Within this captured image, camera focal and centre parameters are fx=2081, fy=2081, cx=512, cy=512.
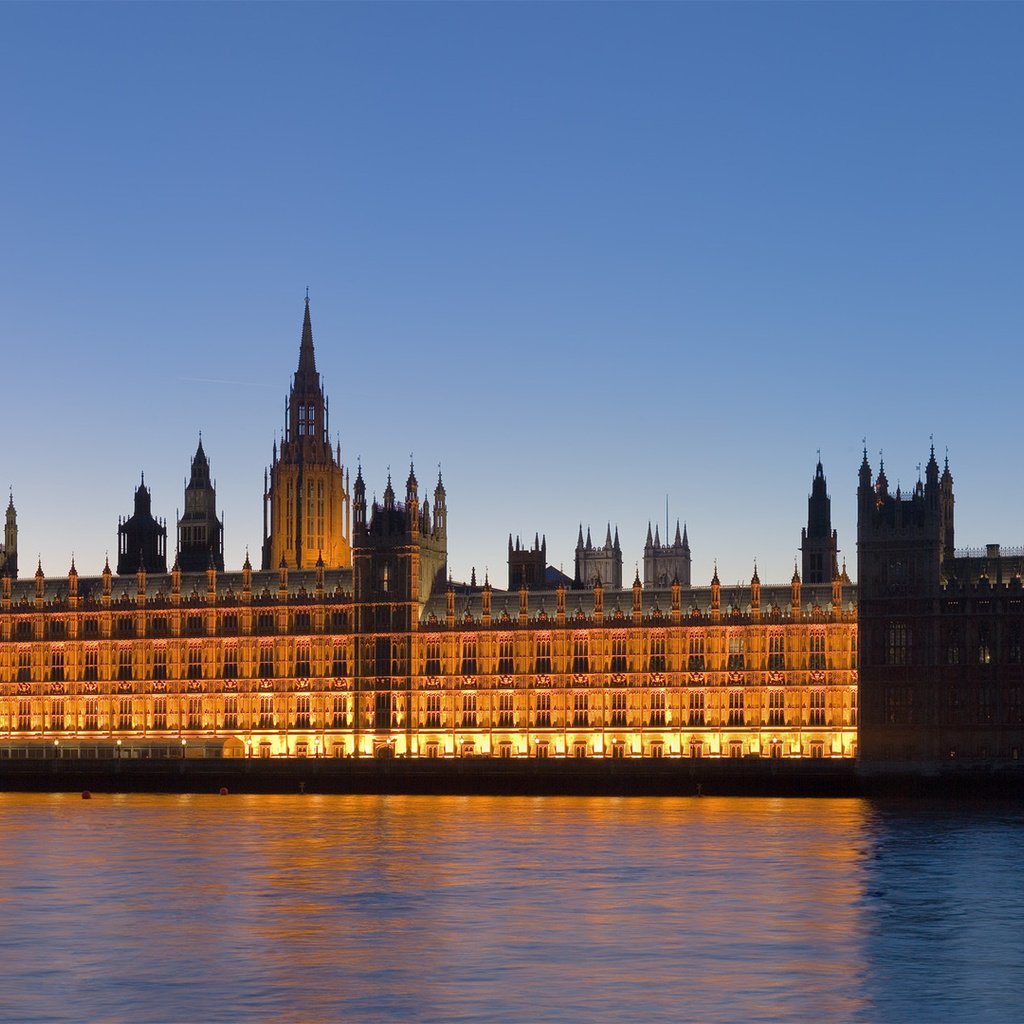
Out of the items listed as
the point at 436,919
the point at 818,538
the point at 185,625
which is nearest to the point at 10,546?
the point at 185,625

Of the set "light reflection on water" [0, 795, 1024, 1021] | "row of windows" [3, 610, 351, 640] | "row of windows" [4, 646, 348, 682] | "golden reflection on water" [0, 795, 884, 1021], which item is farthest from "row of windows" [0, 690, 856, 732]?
"light reflection on water" [0, 795, 1024, 1021]

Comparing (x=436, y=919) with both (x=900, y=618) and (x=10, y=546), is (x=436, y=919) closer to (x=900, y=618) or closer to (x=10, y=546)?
(x=900, y=618)

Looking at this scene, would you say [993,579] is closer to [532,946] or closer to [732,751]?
[732,751]

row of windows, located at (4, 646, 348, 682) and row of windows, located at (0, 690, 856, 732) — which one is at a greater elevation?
row of windows, located at (4, 646, 348, 682)

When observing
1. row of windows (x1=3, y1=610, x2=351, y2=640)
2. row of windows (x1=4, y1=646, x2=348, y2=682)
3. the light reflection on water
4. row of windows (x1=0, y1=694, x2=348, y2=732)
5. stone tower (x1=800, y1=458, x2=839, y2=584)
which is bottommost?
the light reflection on water

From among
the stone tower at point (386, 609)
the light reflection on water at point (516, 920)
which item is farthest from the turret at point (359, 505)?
the light reflection on water at point (516, 920)

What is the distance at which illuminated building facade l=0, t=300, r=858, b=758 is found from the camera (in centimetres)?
14988

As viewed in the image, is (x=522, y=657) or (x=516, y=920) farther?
(x=522, y=657)

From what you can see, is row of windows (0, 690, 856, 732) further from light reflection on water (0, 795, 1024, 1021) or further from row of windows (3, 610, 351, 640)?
light reflection on water (0, 795, 1024, 1021)

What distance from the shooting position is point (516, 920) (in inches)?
2687

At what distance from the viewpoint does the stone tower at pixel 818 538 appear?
572 ft

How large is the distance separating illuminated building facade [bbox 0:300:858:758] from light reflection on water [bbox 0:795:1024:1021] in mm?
38509

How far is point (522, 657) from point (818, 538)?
32.9 metres

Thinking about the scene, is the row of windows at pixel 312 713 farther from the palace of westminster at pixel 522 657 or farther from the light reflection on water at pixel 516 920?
the light reflection on water at pixel 516 920
